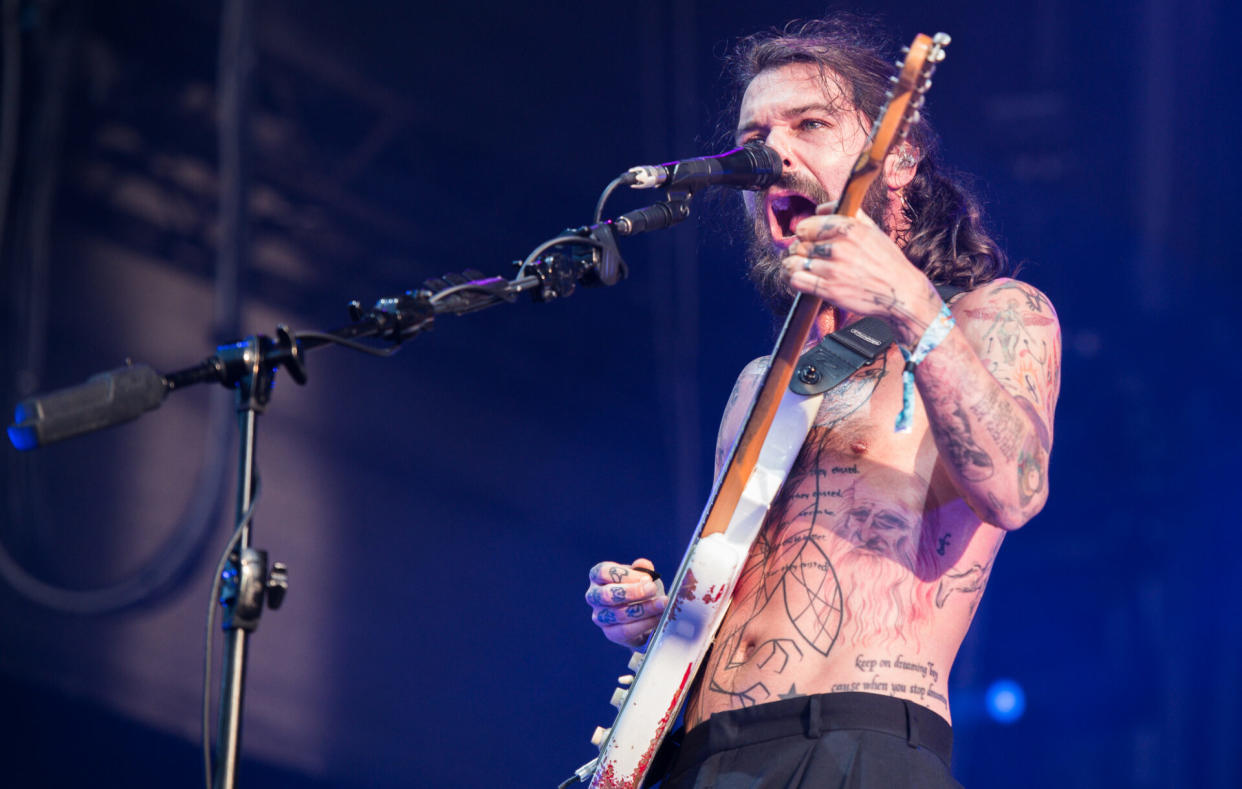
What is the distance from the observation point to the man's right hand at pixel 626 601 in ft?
7.00

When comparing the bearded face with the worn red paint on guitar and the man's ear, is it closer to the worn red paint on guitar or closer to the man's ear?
the man's ear

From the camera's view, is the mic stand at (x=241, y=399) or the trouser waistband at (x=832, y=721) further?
the trouser waistband at (x=832, y=721)

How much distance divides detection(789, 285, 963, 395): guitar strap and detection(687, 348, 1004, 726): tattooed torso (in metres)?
0.07

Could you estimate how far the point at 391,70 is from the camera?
13.1 feet

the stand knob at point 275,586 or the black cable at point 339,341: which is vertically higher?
the black cable at point 339,341

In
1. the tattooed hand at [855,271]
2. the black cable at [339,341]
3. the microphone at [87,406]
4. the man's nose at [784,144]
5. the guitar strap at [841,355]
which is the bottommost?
the microphone at [87,406]

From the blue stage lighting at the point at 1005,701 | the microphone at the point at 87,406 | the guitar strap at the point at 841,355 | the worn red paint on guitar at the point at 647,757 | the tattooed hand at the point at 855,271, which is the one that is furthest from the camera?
the blue stage lighting at the point at 1005,701

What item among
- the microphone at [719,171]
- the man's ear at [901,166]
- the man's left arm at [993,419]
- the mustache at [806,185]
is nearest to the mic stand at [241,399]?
the microphone at [719,171]

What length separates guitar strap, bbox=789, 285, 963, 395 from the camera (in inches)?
79.7

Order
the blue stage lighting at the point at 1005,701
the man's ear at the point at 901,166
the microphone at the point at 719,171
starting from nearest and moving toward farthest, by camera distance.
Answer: the microphone at the point at 719,171 → the man's ear at the point at 901,166 → the blue stage lighting at the point at 1005,701

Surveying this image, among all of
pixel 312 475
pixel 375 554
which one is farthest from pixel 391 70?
pixel 375 554

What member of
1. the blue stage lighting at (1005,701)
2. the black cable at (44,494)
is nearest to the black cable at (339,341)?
the black cable at (44,494)

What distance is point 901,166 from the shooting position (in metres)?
2.62

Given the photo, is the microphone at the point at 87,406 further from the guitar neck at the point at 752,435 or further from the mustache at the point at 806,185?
Answer: the mustache at the point at 806,185
